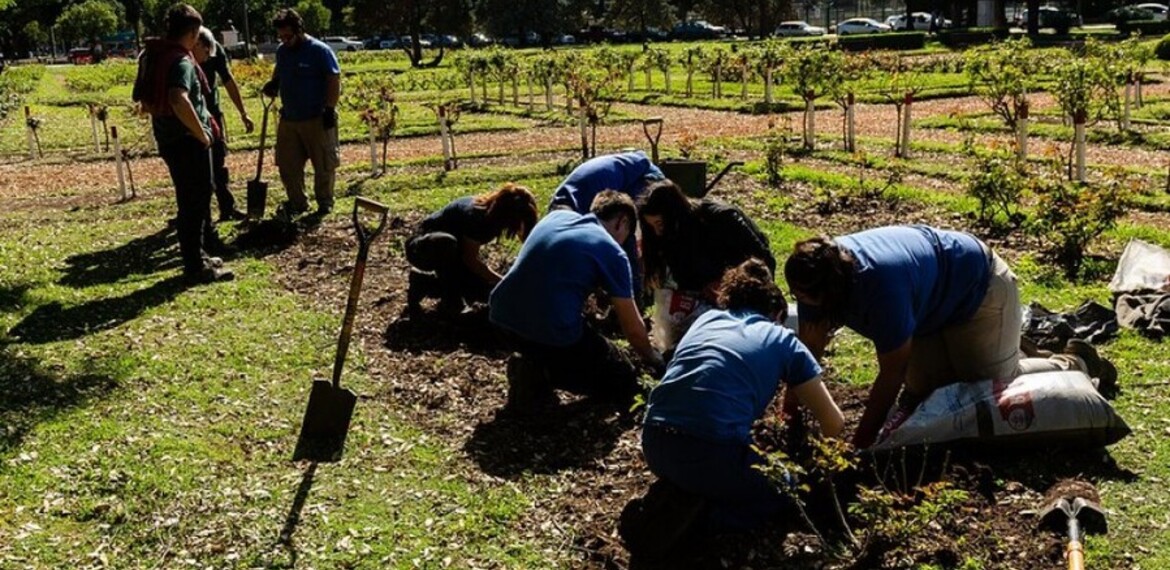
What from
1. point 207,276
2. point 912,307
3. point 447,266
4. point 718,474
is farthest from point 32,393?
point 912,307

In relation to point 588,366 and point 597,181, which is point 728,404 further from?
point 597,181

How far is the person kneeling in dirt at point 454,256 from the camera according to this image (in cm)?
753

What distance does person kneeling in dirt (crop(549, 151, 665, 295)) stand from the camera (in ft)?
24.0

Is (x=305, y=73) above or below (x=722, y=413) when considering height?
above

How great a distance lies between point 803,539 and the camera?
476 cm

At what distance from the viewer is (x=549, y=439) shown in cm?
602

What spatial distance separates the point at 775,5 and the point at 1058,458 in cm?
5803

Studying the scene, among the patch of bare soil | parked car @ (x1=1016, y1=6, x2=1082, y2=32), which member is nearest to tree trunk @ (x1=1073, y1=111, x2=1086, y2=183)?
the patch of bare soil

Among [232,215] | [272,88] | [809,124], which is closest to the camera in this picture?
[272,88]

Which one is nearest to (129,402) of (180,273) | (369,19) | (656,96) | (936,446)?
(180,273)

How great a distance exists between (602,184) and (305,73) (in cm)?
513

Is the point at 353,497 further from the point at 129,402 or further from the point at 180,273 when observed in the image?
the point at 180,273

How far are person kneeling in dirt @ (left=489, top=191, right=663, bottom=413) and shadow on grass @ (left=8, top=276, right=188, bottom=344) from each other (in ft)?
11.9

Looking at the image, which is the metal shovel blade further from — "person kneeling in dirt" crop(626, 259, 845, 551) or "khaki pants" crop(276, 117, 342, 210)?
"khaki pants" crop(276, 117, 342, 210)
